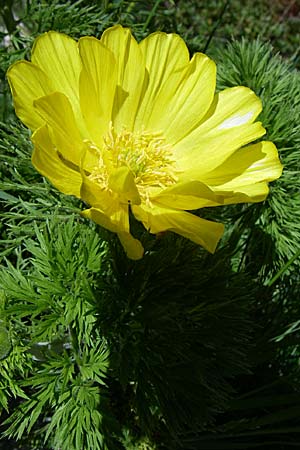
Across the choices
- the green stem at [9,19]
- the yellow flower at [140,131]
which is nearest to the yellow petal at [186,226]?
the yellow flower at [140,131]

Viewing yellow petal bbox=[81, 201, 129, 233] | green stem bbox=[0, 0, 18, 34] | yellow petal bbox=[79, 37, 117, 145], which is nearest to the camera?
yellow petal bbox=[81, 201, 129, 233]

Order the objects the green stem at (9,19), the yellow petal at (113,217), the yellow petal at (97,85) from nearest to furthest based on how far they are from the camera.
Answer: the yellow petal at (113,217) < the yellow petal at (97,85) < the green stem at (9,19)

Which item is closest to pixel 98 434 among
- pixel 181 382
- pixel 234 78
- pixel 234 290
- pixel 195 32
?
pixel 181 382

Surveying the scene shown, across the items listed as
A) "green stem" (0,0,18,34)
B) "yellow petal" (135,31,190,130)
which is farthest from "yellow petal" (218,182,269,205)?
"green stem" (0,0,18,34)

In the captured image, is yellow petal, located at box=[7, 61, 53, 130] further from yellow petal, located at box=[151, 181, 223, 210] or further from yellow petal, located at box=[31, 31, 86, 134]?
yellow petal, located at box=[151, 181, 223, 210]

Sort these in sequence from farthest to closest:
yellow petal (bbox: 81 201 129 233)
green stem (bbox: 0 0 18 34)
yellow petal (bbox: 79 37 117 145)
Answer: green stem (bbox: 0 0 18 34)
yellow petal (bbox: 79 37 117 145)
yellow petal (bbox: 81 201 129 233)

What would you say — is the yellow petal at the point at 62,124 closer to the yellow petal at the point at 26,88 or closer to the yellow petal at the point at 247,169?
the yellow petal at the point at 26,88

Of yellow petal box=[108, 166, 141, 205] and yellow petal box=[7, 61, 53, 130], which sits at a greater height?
yellow petal box=[7, 61, 53, 130]
